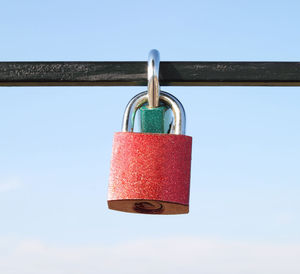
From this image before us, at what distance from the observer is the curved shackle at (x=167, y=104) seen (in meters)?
4.12

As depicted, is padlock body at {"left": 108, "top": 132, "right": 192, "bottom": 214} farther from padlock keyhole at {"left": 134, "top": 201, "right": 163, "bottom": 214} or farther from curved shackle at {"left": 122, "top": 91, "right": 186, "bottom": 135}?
curved shackle at {"left": 122, "top": 91, "right": 186, "bottom": 135}

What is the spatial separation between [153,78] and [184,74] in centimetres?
17

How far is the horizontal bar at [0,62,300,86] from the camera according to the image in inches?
160

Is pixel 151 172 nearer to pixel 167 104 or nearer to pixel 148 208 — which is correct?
pixel 148 208

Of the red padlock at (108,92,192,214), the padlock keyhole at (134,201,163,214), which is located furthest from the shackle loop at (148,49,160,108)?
the padlock keyhole at (134,201,163,214)

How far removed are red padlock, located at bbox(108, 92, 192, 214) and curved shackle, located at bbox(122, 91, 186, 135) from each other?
164 millimetres

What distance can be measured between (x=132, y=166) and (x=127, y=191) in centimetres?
11

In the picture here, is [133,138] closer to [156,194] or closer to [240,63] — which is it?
[156,194]

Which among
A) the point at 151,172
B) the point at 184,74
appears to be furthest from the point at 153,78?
the point at 151,172

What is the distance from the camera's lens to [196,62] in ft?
13.4

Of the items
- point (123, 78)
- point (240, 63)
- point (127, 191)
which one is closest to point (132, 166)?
point (127, 191)

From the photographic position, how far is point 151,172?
3.81 m

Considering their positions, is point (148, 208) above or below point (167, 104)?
below

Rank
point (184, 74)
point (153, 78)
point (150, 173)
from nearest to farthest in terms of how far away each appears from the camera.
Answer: point (150, 173)
point (153, 78)
point (184, 74)
